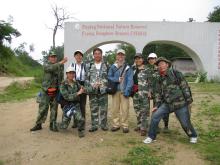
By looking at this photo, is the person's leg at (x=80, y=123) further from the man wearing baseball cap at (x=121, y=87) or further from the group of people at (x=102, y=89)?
the man wearing baseball cap at (x=121, y=87)

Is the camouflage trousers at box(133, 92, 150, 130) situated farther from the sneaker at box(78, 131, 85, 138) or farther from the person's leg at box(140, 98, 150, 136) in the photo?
the sneaker at box(78, 131, 85, 138)

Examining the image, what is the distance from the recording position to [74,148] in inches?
226

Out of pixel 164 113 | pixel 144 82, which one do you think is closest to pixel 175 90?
pixel 164 113

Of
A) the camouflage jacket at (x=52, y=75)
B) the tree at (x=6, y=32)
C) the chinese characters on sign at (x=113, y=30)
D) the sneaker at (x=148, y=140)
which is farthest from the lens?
the tree at (x=6, y=32)

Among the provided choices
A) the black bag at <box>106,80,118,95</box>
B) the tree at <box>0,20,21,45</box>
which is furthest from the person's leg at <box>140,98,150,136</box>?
the tree at <box>0,20,21,45</box>

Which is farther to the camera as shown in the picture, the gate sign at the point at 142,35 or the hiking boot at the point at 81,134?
the gate sign at the point at 142,35

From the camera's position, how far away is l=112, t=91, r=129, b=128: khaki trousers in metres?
6.50

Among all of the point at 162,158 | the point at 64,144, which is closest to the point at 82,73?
the point at 64,144

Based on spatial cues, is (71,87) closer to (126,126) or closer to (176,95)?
(126,126)

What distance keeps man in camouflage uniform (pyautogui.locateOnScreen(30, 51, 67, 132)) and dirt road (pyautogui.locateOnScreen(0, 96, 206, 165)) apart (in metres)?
0.34

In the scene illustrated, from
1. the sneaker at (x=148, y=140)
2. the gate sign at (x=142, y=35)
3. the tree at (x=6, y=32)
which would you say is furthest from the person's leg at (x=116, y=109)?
the tree at (x=6, y=32)

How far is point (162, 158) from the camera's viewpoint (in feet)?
17.3

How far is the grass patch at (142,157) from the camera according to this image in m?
5.06

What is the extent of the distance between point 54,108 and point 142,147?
2.00 metres
